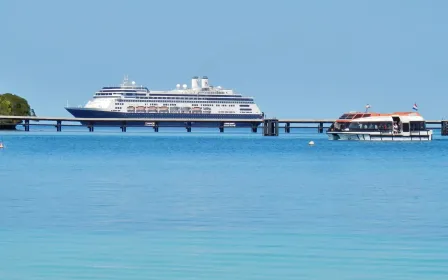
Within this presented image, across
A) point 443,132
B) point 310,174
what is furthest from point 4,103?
point 310,174

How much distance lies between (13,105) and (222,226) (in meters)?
143

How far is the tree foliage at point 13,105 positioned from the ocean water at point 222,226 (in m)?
112

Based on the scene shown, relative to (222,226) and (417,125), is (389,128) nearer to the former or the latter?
(417,125)

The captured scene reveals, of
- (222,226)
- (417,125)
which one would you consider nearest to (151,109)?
(417,125)

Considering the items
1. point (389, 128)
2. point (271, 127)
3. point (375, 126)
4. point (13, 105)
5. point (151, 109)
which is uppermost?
point (13, 105)

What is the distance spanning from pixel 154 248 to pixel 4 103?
136 metres

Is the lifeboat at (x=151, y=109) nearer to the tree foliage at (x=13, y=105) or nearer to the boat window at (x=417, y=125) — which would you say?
the tree foliage at (x=13, y=105)

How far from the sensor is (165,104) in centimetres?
18550

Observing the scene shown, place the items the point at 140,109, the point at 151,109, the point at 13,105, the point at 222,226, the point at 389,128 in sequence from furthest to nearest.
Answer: the point at 140,109 < the point at 151,109 < the point at 13,105 < the point at 389,128 < the point at 222,226

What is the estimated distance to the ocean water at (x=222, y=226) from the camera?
19078 mm

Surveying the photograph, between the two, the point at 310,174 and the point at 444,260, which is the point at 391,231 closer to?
the point at 444,260

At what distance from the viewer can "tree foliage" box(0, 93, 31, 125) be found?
505ft

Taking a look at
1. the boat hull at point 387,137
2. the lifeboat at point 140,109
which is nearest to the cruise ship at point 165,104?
the lifeboat at point 140,109

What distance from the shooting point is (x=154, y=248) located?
21.2m
